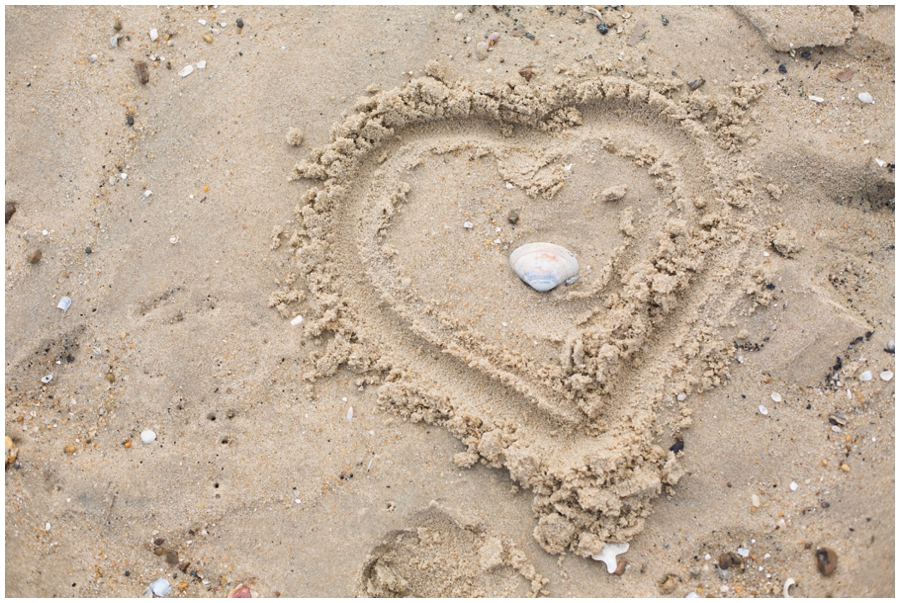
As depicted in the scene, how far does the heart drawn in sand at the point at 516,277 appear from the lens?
3.12m

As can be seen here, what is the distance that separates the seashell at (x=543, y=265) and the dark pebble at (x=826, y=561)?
1912mm

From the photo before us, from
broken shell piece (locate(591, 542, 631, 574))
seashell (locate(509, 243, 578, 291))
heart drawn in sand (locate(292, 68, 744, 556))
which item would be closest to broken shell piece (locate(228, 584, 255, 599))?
heart drawn in sand (locate(292, 68, 744, 556))

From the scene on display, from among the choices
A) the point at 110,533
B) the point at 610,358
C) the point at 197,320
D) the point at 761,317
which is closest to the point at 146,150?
the point at 197,320

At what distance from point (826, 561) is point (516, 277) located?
2.16 metres

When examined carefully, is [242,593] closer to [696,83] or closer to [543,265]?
[543,265]

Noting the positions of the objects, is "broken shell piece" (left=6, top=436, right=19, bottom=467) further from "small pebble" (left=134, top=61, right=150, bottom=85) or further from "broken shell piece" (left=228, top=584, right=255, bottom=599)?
"small pebble" (left=134, top=61, right=150, bottom=85)

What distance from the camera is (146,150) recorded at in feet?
11.2

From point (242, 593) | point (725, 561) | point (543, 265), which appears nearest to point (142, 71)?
point (543, 265)

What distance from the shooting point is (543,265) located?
3.13m

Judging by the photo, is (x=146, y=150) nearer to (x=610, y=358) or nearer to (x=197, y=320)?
(x=197, y=320)

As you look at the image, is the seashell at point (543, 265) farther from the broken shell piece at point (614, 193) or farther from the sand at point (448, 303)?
the broken shell piece at point (614, 193)

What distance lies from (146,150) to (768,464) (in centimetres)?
390

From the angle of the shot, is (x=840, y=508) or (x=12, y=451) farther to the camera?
(x=12, y=451)

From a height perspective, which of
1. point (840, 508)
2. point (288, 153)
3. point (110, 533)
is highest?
point (288, 153)
